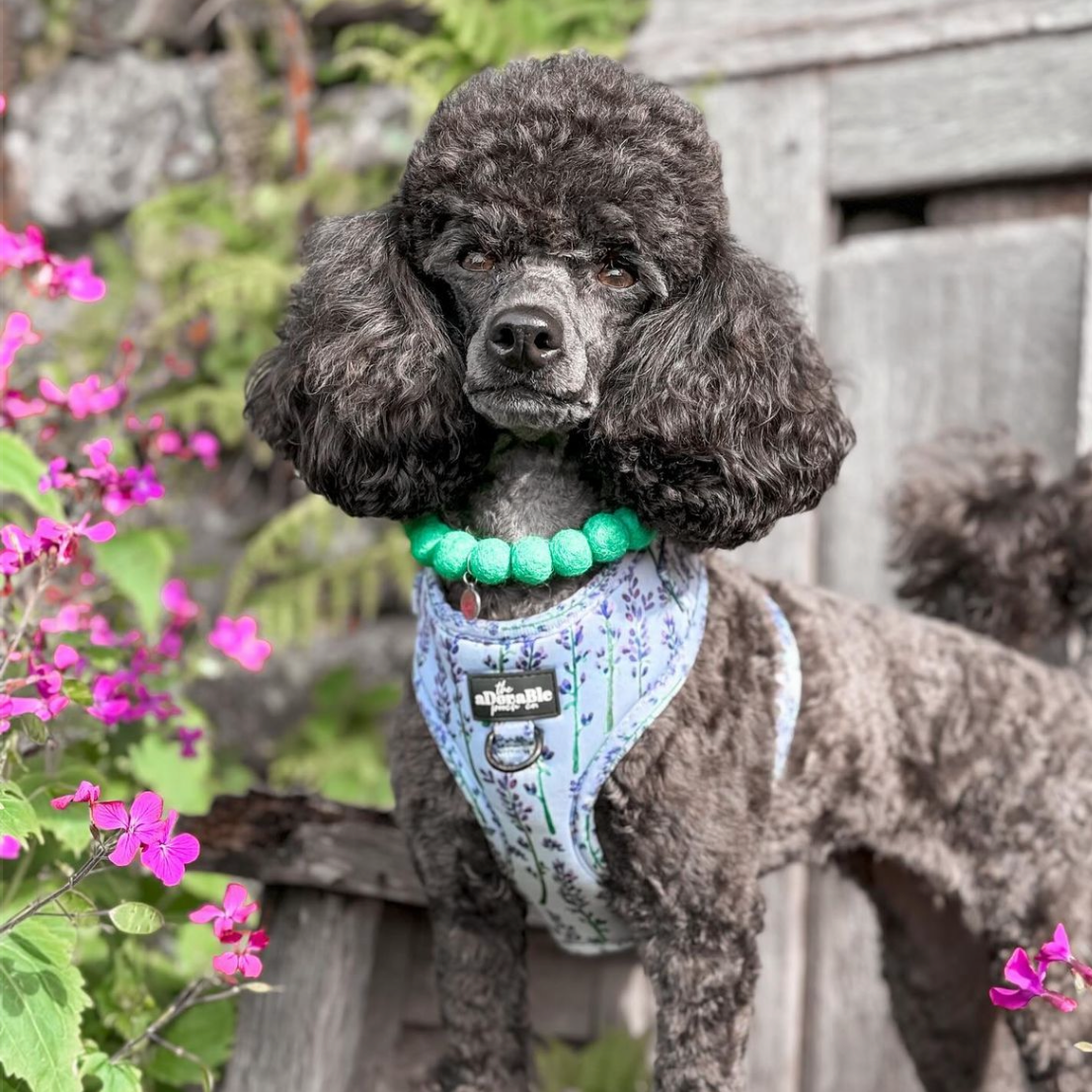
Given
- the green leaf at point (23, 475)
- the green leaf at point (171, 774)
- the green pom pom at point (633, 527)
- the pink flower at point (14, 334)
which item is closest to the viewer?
the green pom pom at point (633, 527)

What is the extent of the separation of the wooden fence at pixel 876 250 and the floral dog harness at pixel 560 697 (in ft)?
3.33

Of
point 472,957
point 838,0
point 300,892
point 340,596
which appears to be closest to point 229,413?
point 340,596

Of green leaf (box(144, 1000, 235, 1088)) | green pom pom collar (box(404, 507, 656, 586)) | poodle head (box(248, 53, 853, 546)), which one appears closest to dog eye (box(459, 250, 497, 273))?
poodle head (box(248, 53, 853, 546))

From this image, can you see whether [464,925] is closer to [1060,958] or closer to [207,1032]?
[207,1032]

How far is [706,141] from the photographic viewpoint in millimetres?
1860

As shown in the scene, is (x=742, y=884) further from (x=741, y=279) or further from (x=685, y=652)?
(x=741, y=279)

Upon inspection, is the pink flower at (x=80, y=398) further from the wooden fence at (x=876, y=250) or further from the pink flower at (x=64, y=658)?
the wooden fence at (x=876, y=250)

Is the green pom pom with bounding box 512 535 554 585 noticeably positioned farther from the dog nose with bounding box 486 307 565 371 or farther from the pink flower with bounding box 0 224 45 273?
the pink flower with bounding box 0 224 45 273

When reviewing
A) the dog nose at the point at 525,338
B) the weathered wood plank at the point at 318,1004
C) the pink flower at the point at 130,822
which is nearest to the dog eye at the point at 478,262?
the dog nose at the point at 525,338

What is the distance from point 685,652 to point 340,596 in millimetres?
1814

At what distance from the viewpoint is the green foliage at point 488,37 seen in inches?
135

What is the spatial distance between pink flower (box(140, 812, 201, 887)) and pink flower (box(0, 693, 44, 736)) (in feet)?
0.83

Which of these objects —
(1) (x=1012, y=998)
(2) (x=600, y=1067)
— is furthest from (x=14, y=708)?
(2) (x=600, y=1067)

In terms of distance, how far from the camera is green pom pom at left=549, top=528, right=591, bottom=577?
1877 mm
